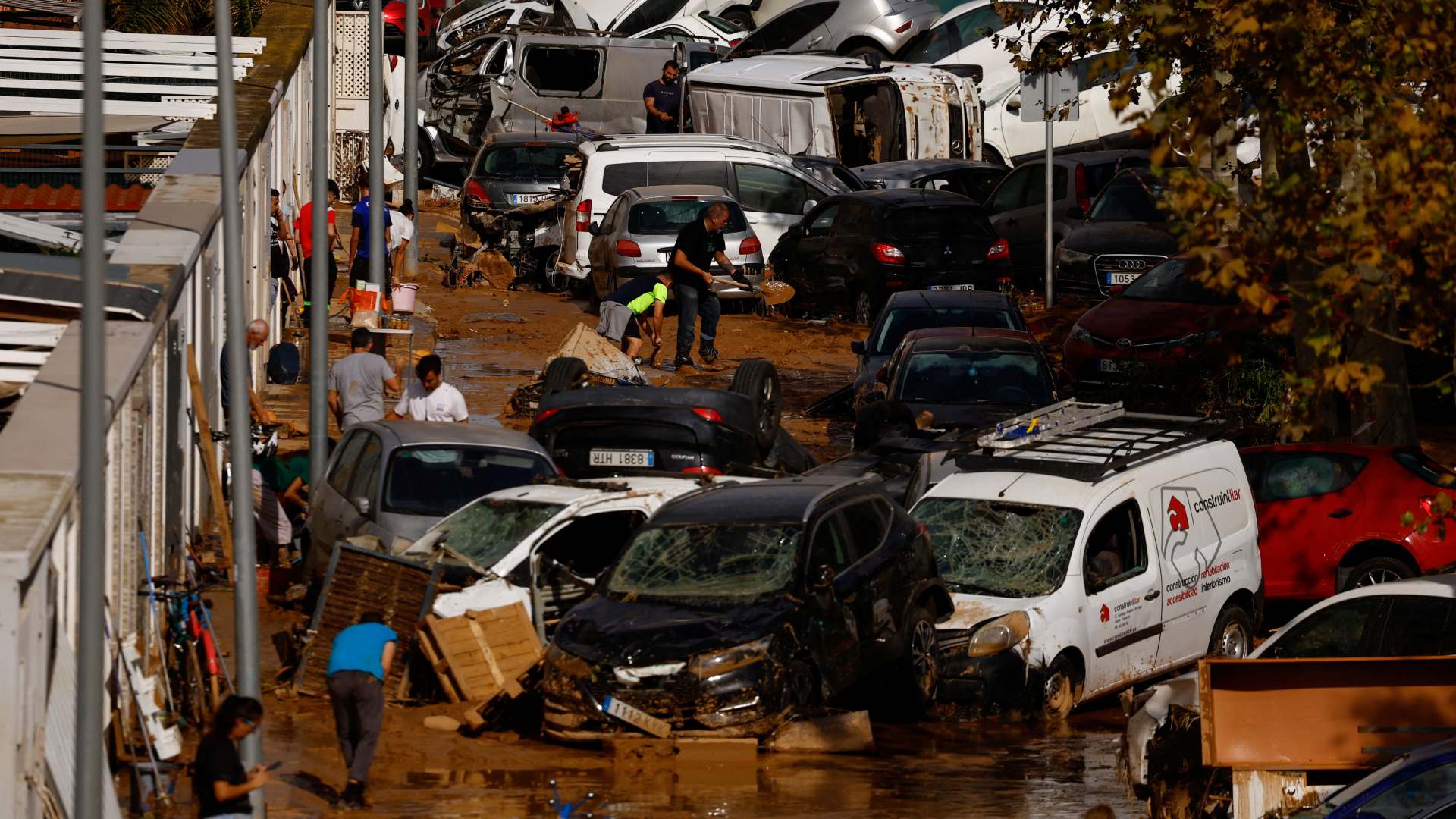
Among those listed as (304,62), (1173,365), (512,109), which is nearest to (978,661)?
(1173,365)

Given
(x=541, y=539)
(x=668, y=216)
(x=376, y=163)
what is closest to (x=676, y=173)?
(x=668, y=216)

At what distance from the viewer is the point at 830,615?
39.2 ft

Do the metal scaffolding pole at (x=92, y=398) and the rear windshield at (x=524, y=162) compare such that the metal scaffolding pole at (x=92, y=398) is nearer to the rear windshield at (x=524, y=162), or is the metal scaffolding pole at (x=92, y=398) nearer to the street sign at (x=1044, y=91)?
the street sign at (x=1044, y=91)

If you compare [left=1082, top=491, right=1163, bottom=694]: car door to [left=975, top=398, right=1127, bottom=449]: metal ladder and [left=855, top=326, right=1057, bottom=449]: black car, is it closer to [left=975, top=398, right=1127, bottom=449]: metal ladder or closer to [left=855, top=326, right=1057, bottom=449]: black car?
[left=975, top=398, right=1127, bottom=449]: metal ladder

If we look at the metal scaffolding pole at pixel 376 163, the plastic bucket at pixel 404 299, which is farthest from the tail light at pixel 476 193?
the plastic bucket at pixel 404 299

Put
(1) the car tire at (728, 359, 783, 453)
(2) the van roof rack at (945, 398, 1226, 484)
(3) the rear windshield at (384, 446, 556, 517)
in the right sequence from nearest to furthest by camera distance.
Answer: (2) the van roof rack at (945, 398, 1226, 484), (3) the rear windshield at (384, 446, 556, 517), (1) the car tire at (728, 359, 783, 453)

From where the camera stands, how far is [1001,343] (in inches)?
730

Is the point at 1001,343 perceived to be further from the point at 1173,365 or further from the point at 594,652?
the point at 594,652

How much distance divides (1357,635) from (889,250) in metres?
14.5

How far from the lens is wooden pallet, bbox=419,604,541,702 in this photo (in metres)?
12.5

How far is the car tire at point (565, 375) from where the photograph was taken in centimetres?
1756

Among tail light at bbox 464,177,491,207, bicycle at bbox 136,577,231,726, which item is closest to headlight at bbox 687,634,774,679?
bicycle at bbox 136,577,231,726

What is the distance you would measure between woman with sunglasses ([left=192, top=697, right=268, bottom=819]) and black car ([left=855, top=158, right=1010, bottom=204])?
65.3 feet

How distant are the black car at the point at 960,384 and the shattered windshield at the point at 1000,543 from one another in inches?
138
